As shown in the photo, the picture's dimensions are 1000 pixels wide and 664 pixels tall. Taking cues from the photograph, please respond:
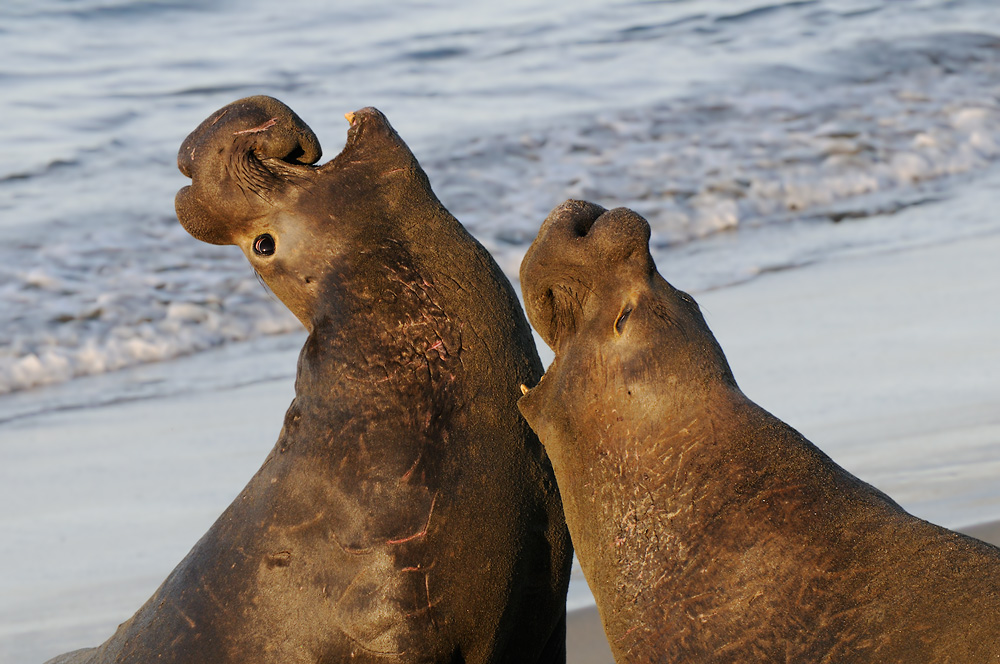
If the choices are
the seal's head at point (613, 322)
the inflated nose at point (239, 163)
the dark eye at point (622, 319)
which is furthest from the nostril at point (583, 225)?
the inflated nose at point (239, 163)

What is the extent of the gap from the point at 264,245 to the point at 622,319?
1.12 metres

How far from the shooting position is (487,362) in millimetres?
3336

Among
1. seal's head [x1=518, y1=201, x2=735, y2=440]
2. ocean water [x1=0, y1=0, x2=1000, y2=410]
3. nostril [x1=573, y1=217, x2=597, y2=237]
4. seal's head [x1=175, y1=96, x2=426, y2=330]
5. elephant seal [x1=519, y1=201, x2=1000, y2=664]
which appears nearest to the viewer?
elephant seal [x1=519, y1=201, x2=1000, y2=664]

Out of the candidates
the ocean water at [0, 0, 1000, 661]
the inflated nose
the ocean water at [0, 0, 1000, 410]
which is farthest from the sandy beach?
the inflated nose

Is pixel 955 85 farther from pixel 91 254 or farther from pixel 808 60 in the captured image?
pixel 91 254

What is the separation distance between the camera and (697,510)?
2660 millimetres

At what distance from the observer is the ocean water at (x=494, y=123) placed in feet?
29.3

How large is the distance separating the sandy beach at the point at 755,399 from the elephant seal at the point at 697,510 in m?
1.72

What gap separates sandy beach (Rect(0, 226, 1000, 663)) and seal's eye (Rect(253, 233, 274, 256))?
173 centimetres

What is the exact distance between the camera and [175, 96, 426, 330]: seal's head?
340 centimetres

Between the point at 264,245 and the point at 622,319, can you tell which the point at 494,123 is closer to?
the point at 264,245

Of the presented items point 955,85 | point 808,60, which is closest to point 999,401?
point 955,85

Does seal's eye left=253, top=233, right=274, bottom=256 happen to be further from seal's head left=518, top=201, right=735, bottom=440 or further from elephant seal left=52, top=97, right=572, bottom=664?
seal's head left=518, top=201, right=735, bottom=440

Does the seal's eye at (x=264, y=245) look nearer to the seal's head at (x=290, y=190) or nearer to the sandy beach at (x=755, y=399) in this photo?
the seal's head at (x=290, y=190)
